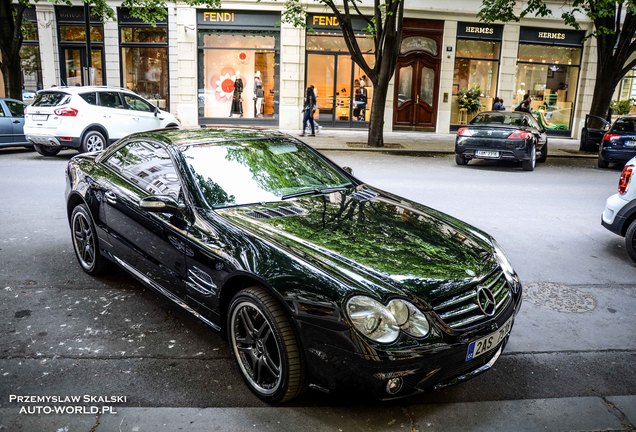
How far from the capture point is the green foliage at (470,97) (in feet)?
77.9

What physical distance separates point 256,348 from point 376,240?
1015mm

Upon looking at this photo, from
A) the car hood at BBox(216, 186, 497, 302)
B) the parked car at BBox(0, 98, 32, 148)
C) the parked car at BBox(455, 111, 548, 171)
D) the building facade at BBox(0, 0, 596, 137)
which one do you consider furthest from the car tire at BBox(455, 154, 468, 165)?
the parked car at BBox(0, 98, 32, 148)

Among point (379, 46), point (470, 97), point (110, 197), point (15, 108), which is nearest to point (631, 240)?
point (110, 197)

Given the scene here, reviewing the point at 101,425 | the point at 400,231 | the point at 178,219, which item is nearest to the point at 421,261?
the point at 400,231

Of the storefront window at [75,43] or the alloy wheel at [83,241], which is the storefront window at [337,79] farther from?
the alloy wheel at [83,241]

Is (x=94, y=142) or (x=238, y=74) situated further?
(x=238, y=74)

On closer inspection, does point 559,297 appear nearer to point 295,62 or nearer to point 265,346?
point 265,346

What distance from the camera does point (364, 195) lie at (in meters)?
4.65

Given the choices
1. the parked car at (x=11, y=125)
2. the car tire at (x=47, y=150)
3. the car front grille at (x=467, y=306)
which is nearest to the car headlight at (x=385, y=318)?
the car front grille at (x=467, y=306)

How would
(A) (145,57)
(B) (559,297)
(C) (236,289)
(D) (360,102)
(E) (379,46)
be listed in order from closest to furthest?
1. (C) (236,289)
2. (B) (559,297)
3. (E) (379,46)
4. (A) (145,57)
5. (D) (360,102)

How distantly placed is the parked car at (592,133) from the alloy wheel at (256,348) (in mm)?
17822

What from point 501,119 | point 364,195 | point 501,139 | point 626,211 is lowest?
point 626,211

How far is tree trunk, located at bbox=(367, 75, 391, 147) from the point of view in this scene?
1750 cm

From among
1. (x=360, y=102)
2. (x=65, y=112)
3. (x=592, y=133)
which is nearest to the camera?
(x=65, y=112)
